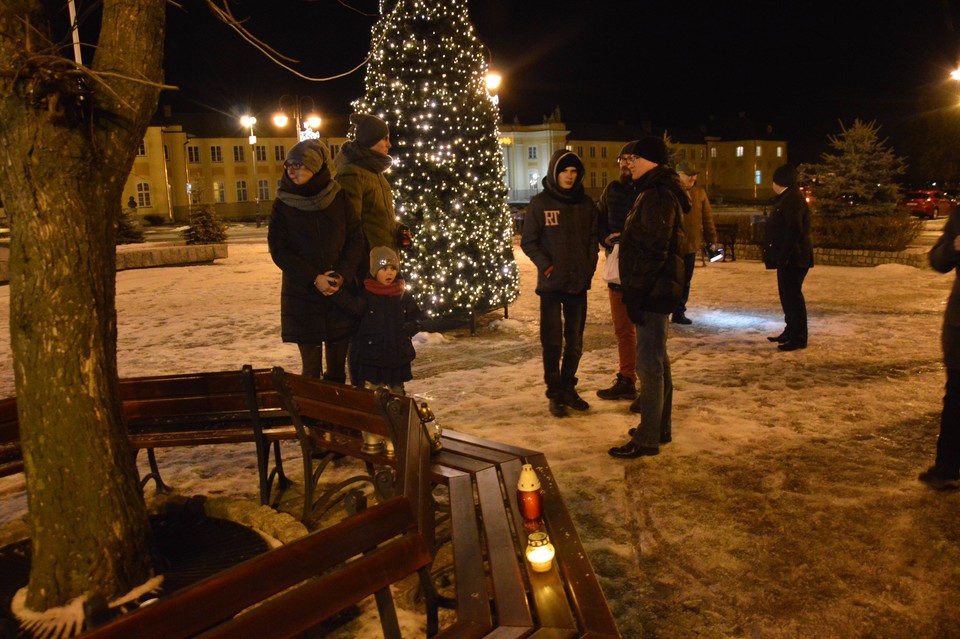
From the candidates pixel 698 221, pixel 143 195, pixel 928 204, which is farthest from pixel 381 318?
pixel 143 195

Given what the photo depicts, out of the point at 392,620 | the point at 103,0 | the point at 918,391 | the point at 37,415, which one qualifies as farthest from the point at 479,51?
the point at 392,620

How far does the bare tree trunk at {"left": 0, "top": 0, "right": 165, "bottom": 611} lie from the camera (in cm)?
271

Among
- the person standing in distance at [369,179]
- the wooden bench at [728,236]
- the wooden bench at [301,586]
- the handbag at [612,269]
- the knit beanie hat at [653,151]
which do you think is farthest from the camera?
the wooden bench at [728,236]

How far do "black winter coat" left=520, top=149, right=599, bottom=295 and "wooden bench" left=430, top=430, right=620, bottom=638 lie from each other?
2461 millimetres

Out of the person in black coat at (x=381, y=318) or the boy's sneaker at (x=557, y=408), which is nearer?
the person in black coat at (x=381, y=318)

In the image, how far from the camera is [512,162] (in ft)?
265

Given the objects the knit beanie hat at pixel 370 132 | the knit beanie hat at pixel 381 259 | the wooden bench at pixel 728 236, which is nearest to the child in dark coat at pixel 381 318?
the knit beanie hat at pixel 381 259

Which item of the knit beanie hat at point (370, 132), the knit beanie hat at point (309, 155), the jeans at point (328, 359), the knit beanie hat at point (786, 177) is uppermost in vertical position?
the knit beanie hat at point (370, 132)

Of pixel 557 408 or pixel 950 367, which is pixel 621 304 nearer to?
pixel 557 408

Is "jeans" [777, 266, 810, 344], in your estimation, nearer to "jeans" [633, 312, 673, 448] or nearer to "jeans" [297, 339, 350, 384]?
"jeans" [633, 312, 673, 448]

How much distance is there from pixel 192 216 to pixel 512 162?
61.1 m

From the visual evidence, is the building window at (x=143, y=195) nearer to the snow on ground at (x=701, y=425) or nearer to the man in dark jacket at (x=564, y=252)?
the snow on ground at (x=701, y=425)

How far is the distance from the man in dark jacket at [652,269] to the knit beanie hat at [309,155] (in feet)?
6.64

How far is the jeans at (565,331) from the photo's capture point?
19.5 ft
